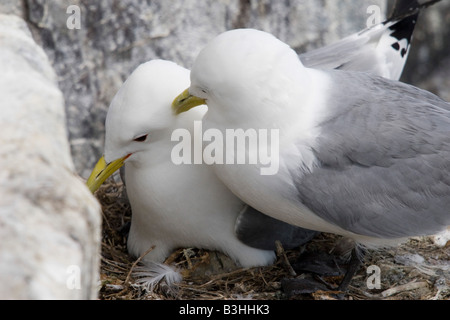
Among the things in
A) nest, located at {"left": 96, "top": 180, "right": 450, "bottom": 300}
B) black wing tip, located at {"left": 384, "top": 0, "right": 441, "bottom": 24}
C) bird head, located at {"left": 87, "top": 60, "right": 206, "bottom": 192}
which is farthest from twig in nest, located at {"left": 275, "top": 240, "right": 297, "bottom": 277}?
black wing tip, located at {"left": 384, "top": 0, "right": 441, "bottom": 24}

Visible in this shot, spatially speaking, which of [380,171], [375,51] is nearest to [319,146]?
[380,171]

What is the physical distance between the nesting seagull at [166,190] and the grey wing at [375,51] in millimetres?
993

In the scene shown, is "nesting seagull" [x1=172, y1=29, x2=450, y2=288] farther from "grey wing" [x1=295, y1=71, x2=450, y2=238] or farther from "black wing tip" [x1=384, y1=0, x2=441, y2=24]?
"black wing tip" [x1=384, y1=0, x2=441, y2=24]

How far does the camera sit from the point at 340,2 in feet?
13.9

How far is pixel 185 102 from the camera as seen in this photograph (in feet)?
9.00

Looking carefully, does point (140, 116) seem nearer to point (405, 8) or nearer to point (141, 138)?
point (141, 138)

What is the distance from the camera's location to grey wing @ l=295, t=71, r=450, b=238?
2631 millimetres

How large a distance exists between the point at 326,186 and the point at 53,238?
52.8 inches

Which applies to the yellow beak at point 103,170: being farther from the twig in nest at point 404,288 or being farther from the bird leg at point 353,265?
the twig in nest at point 404,288

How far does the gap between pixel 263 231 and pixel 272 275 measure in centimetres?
25

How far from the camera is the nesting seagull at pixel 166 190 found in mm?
2809

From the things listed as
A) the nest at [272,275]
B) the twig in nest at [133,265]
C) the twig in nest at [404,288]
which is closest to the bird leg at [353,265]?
the nest at [272,275]

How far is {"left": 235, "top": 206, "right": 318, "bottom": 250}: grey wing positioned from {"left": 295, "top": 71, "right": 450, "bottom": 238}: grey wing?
16.1 inches

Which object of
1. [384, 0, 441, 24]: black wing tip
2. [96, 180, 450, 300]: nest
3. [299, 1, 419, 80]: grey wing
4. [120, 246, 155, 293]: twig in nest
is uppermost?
[384, 0, 441, 24]: black wing tip
